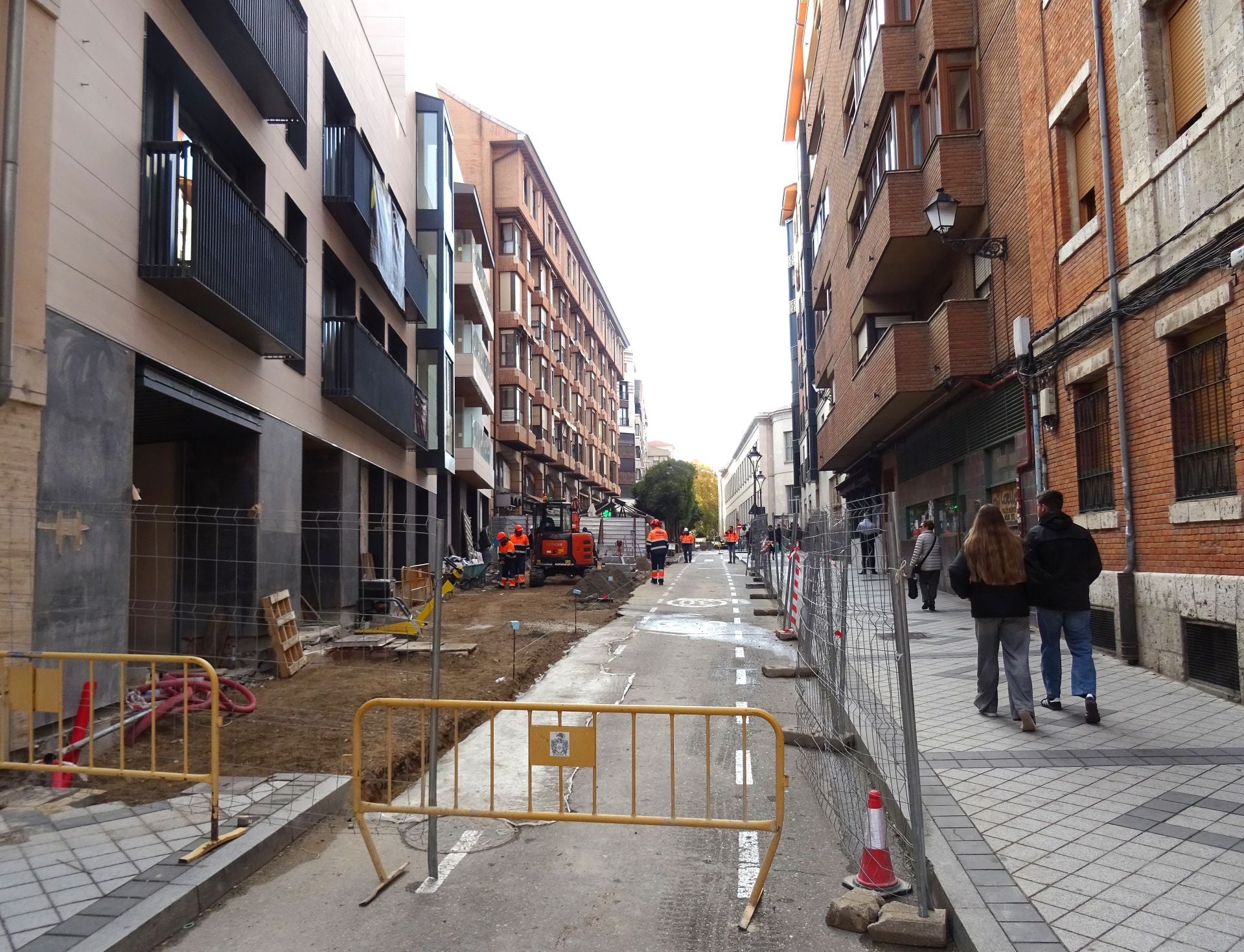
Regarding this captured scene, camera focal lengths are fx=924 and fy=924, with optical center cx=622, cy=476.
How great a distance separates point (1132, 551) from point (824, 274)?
816 inches

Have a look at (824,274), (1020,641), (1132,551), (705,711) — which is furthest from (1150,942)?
(824,274)

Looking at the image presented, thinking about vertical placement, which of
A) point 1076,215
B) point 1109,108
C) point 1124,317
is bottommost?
point 1124,317

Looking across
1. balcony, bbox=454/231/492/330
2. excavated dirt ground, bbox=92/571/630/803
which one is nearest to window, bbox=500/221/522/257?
balcony, bbox=454/231/492/330

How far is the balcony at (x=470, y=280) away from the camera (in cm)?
3039

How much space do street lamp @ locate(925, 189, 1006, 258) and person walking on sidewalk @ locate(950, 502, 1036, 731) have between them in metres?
8.49

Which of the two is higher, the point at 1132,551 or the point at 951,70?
the point at 951,70

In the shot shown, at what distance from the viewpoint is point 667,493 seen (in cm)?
7781

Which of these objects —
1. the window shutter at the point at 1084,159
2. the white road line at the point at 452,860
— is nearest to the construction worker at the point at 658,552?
the window shutter at the point at 1084,159

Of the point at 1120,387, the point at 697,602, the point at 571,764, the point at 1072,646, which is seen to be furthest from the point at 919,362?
the point at 571,764

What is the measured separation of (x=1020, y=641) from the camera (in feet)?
22.8

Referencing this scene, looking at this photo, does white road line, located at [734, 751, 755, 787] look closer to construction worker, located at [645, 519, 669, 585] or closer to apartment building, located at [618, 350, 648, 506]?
construction worker, located at [645, 519, 669, 585]

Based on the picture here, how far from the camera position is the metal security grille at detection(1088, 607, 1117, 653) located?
1023cm

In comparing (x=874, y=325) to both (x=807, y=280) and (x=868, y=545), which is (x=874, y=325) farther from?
(x=868, y=545)

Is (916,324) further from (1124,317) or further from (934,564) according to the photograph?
(1124,317)
